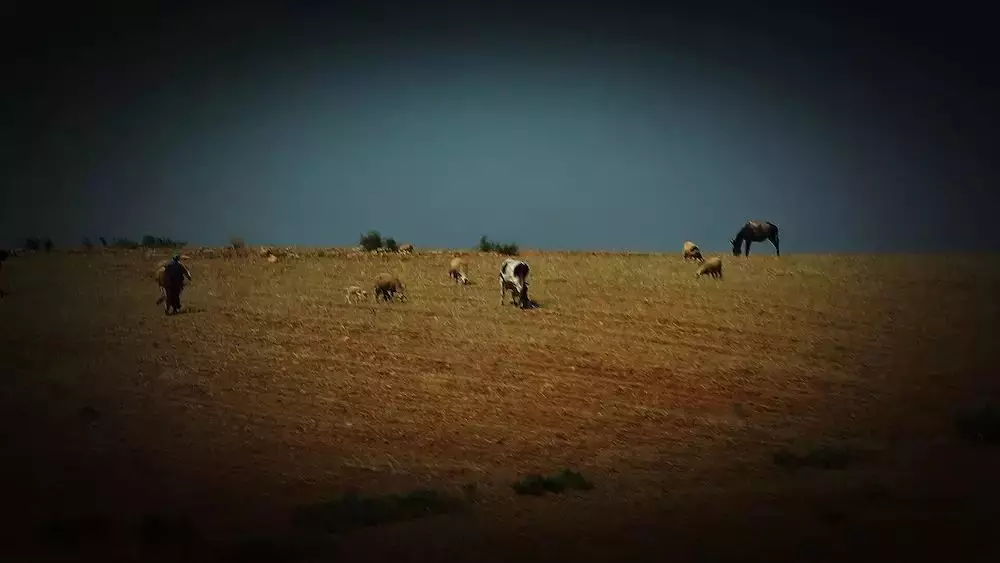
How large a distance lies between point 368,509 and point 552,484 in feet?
5.70

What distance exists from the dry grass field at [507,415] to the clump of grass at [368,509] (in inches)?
5.8

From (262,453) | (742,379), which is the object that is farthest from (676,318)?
(262,453)

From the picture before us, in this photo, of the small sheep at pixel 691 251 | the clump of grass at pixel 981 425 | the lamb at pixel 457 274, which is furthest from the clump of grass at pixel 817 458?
the small sheep at pixel 691 251

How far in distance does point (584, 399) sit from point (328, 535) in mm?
4086

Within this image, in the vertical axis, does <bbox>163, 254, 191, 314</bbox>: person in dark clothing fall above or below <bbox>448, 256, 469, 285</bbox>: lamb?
below

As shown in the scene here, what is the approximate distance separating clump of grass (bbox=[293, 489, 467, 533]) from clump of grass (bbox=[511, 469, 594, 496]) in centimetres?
60

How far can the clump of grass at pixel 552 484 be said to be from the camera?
24.0 ft

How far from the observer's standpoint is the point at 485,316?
12.7 metres

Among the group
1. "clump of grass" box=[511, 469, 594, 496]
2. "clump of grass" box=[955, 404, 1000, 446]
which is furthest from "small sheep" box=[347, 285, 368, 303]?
"clump of grass" box=[955, 404, 1000, 446]

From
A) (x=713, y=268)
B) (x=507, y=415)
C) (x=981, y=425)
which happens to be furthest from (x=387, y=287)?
(x=981, y=425)

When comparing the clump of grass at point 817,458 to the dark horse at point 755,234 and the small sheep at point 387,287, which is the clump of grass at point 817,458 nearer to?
the small sheep at point 387,287

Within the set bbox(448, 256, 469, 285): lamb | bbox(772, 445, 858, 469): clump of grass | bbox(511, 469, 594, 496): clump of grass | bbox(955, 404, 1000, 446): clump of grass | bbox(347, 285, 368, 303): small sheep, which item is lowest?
bbox(511, 469, 594, 496): clump of grass

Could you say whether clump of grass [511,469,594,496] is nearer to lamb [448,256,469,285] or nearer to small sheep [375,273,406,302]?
small sheep [375,273,406,302]

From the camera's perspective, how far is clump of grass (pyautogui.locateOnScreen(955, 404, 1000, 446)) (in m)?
8.50
